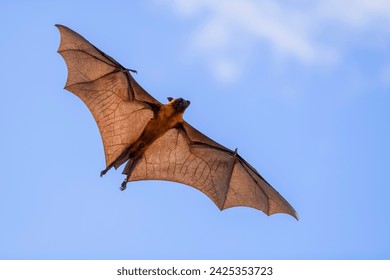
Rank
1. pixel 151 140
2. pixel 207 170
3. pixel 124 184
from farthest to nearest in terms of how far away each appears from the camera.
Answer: pixel 207 170 → pixel 151 140 → pixel 124 184

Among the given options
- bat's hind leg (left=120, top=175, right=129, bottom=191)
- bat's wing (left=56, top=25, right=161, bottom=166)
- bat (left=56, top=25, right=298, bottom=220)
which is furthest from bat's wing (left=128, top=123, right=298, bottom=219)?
bat's wing (left=56, top=25, right=161, bottom=166)

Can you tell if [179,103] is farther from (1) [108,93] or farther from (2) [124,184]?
(2) [124,184]

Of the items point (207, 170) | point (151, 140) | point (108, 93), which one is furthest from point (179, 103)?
point (207, 170)

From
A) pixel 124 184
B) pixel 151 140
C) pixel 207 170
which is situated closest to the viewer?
pixel 124 184

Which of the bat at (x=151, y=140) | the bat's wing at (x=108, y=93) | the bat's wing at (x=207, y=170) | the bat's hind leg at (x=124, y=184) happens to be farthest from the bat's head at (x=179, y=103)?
the bat's hind leg at (x=124, y=184)

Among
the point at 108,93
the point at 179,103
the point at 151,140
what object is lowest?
the point at 151,140

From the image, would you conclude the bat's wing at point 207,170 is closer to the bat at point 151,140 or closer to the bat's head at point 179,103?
the bat at point 151,140
